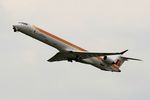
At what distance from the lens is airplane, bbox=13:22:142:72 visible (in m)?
79.2

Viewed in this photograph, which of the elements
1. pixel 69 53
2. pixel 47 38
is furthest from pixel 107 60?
pixel 47 38

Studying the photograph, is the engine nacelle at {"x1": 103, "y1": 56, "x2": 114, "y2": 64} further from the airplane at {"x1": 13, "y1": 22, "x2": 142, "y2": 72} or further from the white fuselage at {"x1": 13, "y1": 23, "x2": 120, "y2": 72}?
the white fuselage at {"x1": 13, "y1": 23, "x2": 120, "y2": 72}

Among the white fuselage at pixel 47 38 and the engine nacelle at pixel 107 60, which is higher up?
the white fuselage at pixel 47 38

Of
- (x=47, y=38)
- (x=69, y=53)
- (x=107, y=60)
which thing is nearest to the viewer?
(x=47, y=38)

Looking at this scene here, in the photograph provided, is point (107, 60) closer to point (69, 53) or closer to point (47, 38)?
point (69, 53)

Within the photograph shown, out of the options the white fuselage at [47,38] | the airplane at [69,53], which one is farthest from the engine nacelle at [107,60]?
the white fuselage at [47,38]

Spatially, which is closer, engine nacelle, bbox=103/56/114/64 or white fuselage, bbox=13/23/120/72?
white fuselage, bbox=13/23/120/72

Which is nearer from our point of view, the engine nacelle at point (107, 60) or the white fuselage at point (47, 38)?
Result: the white fuselage at point (47, 38)

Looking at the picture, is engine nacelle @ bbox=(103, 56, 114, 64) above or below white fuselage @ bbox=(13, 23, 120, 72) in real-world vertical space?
below

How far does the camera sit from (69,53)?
81.9m

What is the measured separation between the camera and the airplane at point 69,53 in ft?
260

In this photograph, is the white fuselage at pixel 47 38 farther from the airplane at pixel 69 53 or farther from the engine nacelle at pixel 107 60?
the engine nacelle at pixel 107 60

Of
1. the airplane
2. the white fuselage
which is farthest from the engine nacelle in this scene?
the white fuselage

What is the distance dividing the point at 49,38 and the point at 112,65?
34.1 feet
